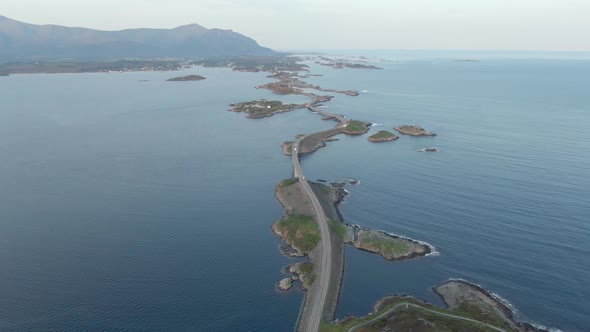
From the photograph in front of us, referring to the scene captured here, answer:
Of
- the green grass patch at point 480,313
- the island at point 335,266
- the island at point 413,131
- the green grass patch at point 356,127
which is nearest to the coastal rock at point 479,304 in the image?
the green grass patch at point 480,313

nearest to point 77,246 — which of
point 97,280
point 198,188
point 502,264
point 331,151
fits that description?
point 97,280

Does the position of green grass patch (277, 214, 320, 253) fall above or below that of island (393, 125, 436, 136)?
below

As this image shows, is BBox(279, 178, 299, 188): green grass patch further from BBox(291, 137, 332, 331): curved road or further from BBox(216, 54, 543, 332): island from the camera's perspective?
BBox(291, 137, 332, 331): curved road

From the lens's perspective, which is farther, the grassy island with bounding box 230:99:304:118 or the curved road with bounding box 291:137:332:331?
the grassy island with bounding box 230:99:304:118

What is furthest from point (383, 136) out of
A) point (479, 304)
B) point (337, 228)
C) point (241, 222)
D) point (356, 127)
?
point (479, 304)

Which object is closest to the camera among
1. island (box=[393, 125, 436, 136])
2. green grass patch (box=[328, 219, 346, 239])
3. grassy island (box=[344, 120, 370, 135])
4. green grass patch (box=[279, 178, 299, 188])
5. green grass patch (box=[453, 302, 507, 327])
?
green grass patch (box=[453, 302, 507, 327])

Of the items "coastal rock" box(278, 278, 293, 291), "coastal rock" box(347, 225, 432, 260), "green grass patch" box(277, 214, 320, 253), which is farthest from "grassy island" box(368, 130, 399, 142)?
"coastal rock" box(278, 278, 293, 291)

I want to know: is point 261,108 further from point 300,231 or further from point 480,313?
point 480,313
